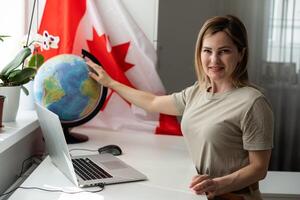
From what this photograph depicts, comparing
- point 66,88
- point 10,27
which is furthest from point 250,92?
point 10,27

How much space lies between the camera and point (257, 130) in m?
1.30

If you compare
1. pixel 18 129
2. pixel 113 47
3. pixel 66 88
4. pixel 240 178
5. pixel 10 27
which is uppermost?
pixel 10 27

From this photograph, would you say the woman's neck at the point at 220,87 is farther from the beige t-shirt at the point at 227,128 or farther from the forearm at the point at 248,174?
the forearm at the point at 248,174

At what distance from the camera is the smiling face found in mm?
1375

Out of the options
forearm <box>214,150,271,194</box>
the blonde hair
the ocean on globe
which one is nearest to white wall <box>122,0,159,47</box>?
the ocean on globe

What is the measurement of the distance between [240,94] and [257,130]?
0.13 meters

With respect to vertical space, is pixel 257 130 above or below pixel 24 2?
below

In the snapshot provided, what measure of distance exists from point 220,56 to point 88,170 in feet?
1.86

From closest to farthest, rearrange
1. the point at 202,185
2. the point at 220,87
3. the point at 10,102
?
the point at 202,185 → the point at 220,87 → the point at 10,102

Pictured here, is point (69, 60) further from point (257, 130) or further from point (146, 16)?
point (257, 130)

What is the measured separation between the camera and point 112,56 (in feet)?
6.40

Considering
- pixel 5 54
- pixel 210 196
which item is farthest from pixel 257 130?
pixel 5 54

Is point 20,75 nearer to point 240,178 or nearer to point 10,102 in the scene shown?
point 10,102

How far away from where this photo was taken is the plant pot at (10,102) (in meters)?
1.55
